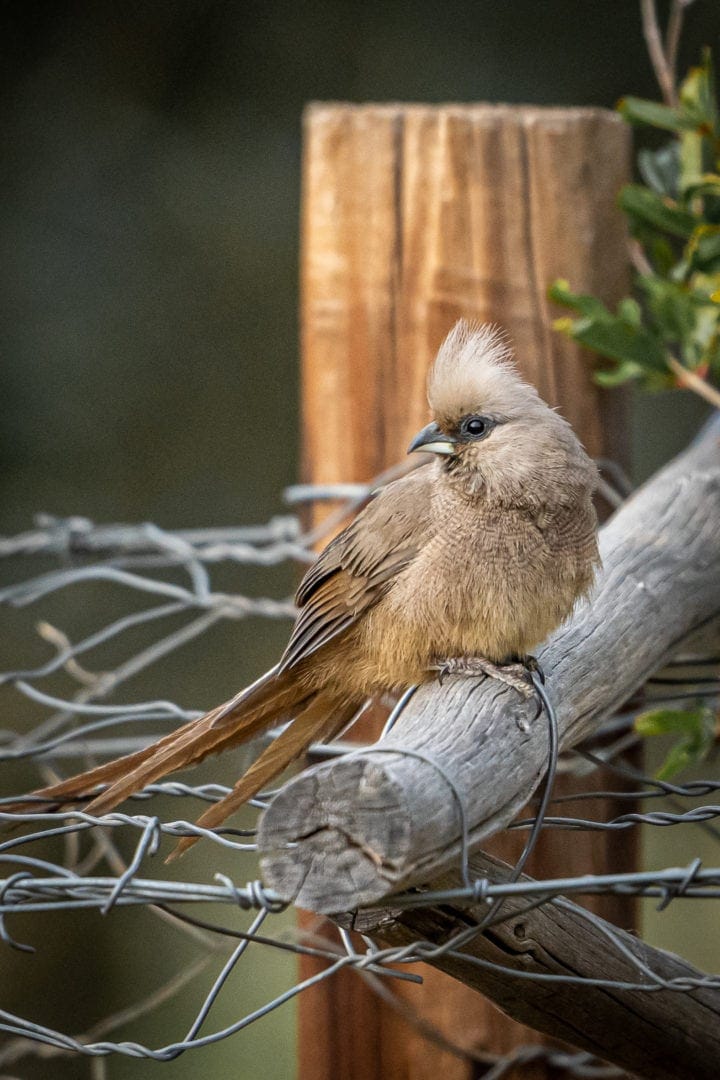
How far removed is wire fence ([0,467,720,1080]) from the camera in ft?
5.01

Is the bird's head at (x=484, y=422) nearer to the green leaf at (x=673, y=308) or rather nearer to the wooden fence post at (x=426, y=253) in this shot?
the wooden fence post at (x=426, y=253)

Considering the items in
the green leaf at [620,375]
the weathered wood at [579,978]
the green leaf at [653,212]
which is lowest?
the weathered wood at [579,978]

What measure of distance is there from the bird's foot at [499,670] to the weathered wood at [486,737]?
0.02 metres

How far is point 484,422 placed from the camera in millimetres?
2352

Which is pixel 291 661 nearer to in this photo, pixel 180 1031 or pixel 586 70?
pixel 180 1031

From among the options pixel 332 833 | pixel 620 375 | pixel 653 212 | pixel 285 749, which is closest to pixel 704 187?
pixel 653 212

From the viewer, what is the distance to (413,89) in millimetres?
6152

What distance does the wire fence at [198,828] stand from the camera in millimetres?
1527

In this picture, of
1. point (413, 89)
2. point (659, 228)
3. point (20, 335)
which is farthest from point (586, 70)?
point (659, 228)

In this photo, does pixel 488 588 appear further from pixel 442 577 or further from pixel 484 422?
pixel 484 422

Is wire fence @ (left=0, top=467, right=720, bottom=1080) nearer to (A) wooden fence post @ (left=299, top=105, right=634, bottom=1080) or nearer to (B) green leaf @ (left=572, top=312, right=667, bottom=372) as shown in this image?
(A) wooden fence post @ (left=299, top=105, right=634, bottom=1080)

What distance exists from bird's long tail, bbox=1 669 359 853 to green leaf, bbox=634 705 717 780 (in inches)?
27.3

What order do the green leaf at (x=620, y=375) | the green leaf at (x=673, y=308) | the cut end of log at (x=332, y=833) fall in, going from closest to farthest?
the cut end of log at (x=332, y=833) < the green leaf at (x=620, y=375) < the green leaf at (x=673, y=308)

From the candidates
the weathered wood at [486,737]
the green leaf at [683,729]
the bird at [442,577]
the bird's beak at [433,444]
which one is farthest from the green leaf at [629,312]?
the green leaf at [683,729]
